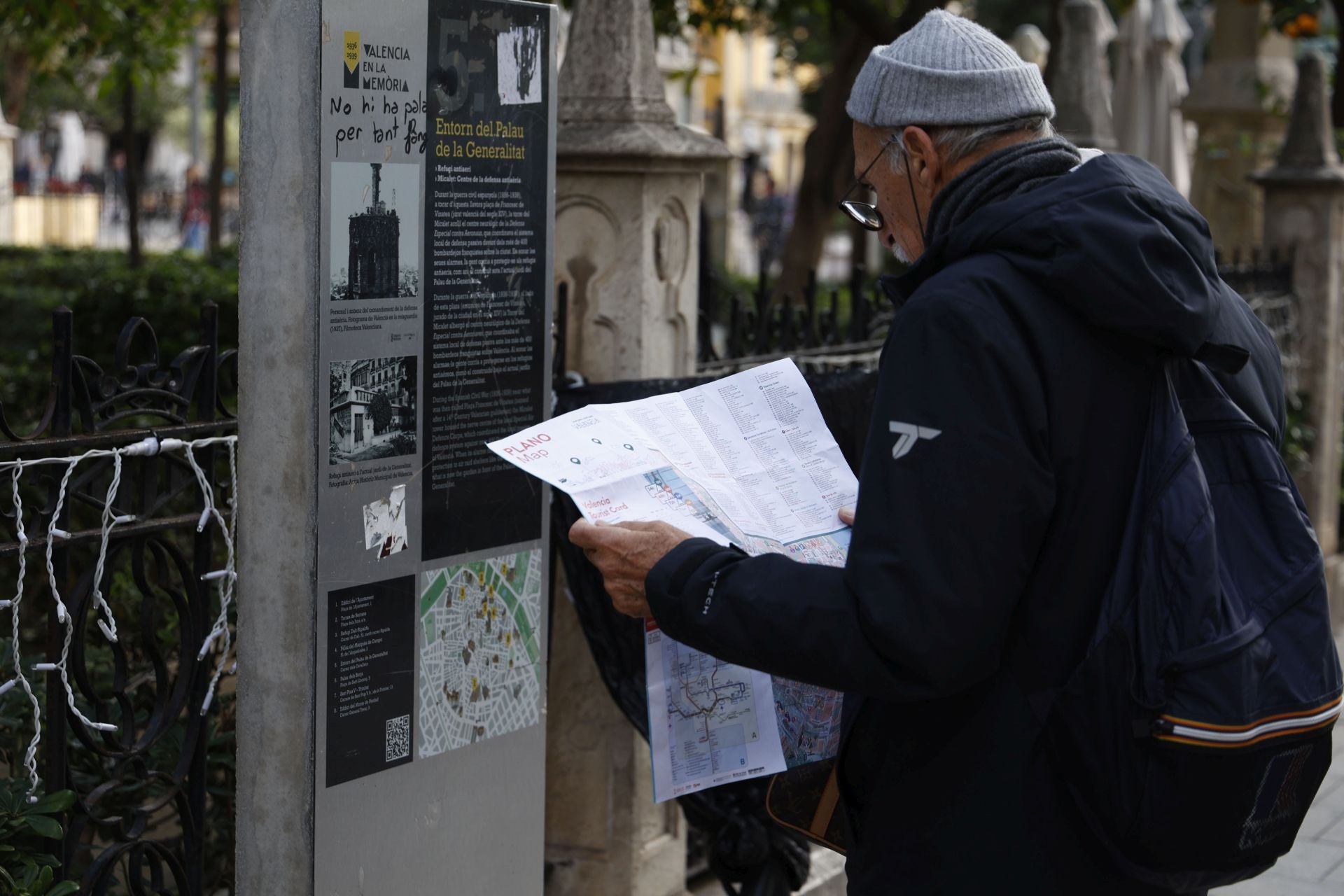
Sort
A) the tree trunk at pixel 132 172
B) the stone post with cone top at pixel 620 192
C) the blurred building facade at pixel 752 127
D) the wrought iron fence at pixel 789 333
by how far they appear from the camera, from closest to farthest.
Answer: the stone post with cone top at pixel 620 192
the wrought iron fence at pixel 789 333
the tree trunk at pixel 132 172
the blurred building facade at pixel 752 127

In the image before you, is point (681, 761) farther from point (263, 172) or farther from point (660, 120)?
point (660, 120)

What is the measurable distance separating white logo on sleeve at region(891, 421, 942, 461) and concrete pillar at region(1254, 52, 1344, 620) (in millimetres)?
7125

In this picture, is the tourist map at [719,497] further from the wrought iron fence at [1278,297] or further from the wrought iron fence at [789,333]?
the wrought iron fence at [1278,297]

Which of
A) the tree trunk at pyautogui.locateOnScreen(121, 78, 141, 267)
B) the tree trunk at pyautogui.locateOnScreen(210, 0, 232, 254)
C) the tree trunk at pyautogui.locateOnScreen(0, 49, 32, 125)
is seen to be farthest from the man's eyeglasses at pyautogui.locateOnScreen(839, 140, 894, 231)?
the tree trunk at pyautogui.locateOnScreen(0, 49, 32, 125)

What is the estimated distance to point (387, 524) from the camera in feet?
8.90

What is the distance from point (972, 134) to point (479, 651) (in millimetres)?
1417

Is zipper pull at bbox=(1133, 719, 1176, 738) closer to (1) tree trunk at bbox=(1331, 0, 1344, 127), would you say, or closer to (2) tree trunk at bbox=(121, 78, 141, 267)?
(1) tree trunk at bbox=(1331, 0, 1344, 127)

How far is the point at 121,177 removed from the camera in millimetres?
33438

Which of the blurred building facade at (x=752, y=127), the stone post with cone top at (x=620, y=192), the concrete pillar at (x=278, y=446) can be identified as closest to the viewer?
the concrete pillar at (x=278, y=446)

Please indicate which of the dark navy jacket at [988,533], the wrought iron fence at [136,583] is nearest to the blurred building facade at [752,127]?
the wrought iron fence at [136,583]

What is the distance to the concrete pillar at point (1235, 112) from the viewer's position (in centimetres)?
1216

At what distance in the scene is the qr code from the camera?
279 centimetres

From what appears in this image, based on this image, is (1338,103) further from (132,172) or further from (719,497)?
(132,172)

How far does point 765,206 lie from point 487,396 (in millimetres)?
30486
